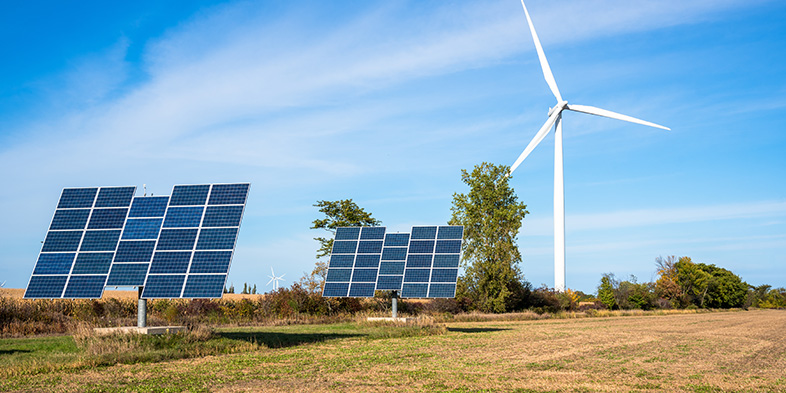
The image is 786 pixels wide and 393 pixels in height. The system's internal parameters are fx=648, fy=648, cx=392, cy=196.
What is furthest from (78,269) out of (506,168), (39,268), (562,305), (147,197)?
(562,305)

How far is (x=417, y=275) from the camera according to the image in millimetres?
38812

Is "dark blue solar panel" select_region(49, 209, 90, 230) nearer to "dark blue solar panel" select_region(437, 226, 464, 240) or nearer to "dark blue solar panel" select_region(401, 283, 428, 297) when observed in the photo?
"dark blue solar panel" select_region(401, 283, 428, 297)

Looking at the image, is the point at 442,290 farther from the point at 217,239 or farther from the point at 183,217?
the point at 183,217

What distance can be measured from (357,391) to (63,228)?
16.4 metres

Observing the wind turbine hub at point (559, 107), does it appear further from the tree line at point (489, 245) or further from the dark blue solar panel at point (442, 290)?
the dark blue solar panel at point (442, 290)

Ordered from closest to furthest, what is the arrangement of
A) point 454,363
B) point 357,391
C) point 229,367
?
1. point 357,391
2. point 229,367
3. point 454,363

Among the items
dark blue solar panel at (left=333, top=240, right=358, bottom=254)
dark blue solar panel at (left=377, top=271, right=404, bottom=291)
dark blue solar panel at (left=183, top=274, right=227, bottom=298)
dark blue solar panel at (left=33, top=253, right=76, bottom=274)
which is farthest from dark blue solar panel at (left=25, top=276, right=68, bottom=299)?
dark blue solar panel at (left=333, top=240, right=358, bottom=254)

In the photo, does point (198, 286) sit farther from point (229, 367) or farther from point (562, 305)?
point (562, 305)

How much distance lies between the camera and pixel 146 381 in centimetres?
1680

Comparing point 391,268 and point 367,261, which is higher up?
point 367,261

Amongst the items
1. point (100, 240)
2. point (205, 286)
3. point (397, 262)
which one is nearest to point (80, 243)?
point (100, 240)

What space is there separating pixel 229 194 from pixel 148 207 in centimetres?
329

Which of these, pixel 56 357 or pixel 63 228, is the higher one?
pixel 63 228

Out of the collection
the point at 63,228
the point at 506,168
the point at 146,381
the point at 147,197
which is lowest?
the point at 146,381
